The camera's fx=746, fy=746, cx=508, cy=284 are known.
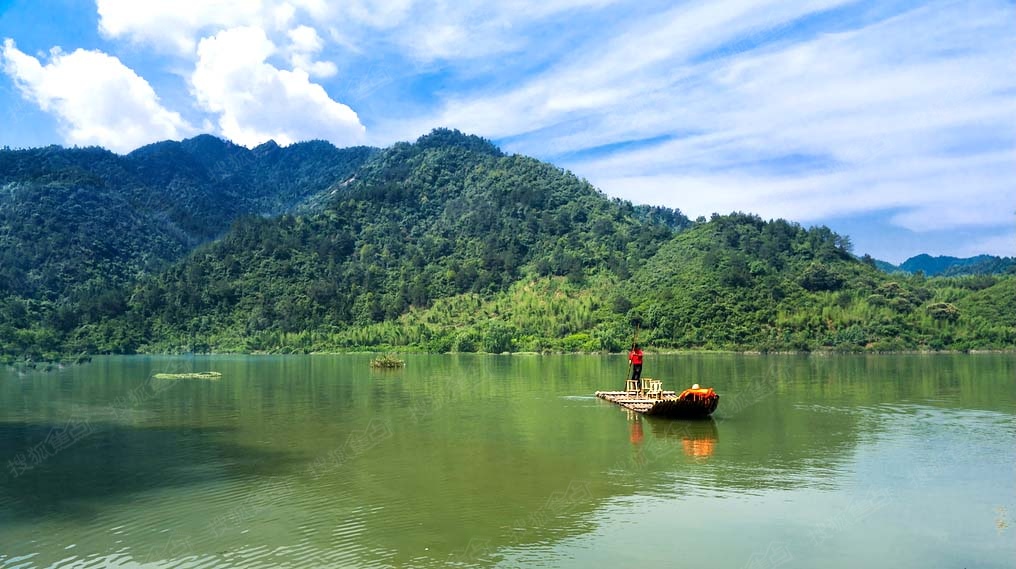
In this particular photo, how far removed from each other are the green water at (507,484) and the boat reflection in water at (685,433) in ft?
0.72

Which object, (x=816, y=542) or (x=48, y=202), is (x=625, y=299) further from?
(x=48, y=202)

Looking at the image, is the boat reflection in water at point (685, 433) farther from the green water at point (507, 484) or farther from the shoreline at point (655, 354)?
the shoreline at point (655, 354)

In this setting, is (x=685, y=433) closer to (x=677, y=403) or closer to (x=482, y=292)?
(x=677, y=403)

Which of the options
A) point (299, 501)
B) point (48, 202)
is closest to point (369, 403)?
point (299, 501)

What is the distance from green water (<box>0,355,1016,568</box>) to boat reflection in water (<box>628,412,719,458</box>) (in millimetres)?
220

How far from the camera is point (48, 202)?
18412 centimetres

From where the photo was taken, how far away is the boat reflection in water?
2994 cm

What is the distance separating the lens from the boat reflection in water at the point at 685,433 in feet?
98.2

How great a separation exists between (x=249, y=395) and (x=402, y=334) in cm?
9282

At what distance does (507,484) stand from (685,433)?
14.0 metres

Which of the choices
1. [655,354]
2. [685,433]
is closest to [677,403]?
[685,433]

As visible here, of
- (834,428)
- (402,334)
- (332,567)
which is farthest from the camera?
(402,334)

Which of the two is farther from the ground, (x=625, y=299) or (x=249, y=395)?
(x=625, y=299)

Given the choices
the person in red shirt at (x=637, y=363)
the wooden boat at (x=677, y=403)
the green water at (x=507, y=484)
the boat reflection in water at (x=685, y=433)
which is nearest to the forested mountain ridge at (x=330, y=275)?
the person in red shirt at (x=637, y=363)
